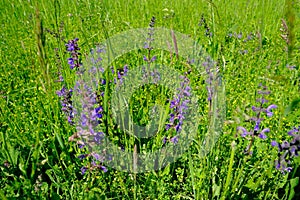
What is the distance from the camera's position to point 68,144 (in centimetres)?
163

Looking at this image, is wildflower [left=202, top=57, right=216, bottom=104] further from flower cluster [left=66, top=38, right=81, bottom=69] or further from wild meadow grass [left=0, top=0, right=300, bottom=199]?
flower cluster [left=66, top=38, right=81, bottom=69]

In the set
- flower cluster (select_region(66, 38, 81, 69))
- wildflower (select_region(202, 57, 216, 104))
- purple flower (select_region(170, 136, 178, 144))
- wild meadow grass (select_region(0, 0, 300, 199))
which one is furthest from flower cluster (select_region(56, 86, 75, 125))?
wildflower (select_region(202, 57, 216, 104))

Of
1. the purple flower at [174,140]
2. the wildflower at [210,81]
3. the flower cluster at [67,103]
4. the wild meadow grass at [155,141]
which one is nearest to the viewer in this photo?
the wild meadow grass at [155,141]

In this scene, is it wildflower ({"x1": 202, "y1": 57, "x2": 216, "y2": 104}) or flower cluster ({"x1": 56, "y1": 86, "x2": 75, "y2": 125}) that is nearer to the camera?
wildflower ({"x1": 202, "y1": 57, "x2": 216, "y2": 104})

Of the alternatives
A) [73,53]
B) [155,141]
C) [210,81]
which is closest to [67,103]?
[73,53]

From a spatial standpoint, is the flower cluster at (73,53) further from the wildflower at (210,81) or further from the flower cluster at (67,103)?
the wildflower at (210,81)

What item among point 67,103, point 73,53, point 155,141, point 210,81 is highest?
point 73,53

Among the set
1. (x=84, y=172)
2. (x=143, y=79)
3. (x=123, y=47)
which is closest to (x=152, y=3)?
(x=123, y=47)

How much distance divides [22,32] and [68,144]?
8.32 ft

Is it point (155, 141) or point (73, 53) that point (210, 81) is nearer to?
point (155, 141)

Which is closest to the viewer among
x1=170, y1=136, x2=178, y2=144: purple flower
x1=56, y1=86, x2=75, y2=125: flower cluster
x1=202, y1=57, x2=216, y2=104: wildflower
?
x1=202, y1=57, x2=216, y2=104: wildflower

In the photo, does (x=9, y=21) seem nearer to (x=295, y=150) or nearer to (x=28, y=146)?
(x=28, y=146)

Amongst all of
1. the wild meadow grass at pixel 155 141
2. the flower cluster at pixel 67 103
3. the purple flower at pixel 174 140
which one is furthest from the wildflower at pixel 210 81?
the flower cluster at pixel 67 103

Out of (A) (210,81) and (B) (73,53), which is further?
(B) (73,53)
